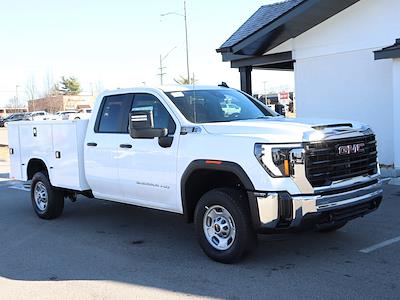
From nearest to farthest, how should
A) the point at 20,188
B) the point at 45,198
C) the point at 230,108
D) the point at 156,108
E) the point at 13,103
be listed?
1. the point at 156,108
2. the point at 230,108
3. the point at 45,198
4. the point at 20,188
5. the point at 13,103

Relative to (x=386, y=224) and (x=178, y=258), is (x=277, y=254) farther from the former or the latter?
(x=386, y=224)

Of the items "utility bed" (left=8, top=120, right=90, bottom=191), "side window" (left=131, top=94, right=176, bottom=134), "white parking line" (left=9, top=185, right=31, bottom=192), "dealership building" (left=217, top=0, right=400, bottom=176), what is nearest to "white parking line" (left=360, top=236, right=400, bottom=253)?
"side window" (left=131, top=94, right=176, bottom=134)

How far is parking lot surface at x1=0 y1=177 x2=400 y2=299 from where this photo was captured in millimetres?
4887

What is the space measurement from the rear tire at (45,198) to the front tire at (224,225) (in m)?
3.35

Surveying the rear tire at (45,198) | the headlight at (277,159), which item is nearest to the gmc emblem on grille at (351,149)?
the headlight at (277,159)

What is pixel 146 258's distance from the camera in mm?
6043

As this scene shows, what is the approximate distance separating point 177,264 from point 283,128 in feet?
6.17

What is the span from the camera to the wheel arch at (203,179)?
18.2 feet

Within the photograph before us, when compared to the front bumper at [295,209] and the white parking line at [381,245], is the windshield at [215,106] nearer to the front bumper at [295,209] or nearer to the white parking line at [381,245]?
the front bumper at [295,209]

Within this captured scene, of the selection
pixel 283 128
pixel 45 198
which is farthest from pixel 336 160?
pixel 45 198

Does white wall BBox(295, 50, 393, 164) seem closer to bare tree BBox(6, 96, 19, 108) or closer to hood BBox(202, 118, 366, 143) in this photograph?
hood BBox(202, 118, 366, 143)

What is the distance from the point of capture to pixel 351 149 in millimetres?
5590

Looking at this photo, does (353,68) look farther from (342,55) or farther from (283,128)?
(283,128)

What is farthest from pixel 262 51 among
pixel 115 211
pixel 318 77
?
pixel 115 211
